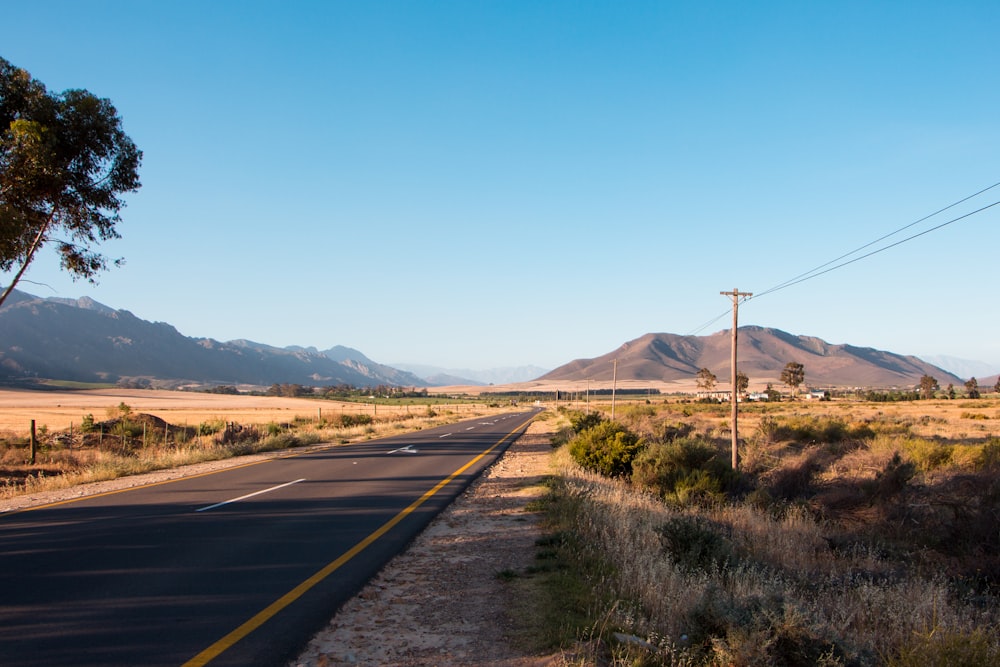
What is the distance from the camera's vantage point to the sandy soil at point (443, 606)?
5277mm

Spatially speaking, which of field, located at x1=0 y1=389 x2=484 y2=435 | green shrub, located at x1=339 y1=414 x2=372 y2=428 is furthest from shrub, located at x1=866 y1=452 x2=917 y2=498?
green shrub, located at x1=339 y1=414 x2=372 y2=428

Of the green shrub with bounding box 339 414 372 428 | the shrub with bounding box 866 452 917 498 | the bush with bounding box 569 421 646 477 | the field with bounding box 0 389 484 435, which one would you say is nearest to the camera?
the shrub with bounding box 866 452 917 498

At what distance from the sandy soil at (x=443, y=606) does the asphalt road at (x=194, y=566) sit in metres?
0.26

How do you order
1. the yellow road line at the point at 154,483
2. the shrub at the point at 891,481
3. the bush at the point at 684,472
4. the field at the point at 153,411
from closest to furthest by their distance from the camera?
the yellow road line at the point at 154,483, the shrub at the point at 891,481, the bush at the point at 684,472, the field at the point at 153,411

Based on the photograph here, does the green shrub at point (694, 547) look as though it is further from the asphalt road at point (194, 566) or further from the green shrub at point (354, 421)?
the green shrub at point (354, 421)

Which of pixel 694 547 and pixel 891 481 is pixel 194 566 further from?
pixel 891 481

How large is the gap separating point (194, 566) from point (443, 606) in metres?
3.20

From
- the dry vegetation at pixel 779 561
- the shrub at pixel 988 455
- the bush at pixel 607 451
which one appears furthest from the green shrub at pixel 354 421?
the shrub at pixel 988 455

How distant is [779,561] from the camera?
1059 centimetres

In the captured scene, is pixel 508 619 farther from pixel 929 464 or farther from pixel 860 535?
pixel 929 464

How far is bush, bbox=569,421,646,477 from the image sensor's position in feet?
63.0

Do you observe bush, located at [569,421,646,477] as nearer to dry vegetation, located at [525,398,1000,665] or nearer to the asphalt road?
dry vegetation, located at [525,398,1000,665]

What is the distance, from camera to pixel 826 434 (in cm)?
3122

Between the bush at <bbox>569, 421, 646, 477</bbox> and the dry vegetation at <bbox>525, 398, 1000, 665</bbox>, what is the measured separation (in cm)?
14
